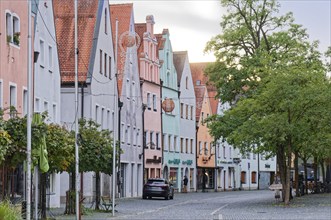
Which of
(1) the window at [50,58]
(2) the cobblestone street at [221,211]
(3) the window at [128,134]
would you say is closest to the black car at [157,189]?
(3) the window at [128,134]

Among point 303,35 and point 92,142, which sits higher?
point 303,35

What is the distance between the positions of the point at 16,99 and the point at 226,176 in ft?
214

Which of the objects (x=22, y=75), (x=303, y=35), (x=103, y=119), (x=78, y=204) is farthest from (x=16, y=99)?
(x=303, y=35)

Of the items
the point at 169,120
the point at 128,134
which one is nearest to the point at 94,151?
the point at 128,134

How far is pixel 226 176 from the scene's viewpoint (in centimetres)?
9938

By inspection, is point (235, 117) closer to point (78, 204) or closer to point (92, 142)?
point (92, 142)

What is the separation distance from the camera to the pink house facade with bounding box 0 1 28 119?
112 ft

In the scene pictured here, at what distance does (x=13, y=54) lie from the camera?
35312mm

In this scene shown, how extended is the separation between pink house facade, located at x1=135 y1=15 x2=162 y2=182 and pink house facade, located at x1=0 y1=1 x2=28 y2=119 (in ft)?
106

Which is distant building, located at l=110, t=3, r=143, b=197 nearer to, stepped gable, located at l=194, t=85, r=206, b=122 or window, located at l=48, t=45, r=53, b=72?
window, located at l=48, t=45, r=53, b=72

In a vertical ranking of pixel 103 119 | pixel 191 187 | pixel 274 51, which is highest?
pixel 274 51

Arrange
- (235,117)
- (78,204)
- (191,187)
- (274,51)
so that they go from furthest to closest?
(191,187)
(274,51)
(235,117)
(78,204)

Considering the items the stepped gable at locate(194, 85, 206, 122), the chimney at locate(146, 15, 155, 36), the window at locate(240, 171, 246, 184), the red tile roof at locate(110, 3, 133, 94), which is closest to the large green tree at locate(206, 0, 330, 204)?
the red tile roof at locate(110, 3, 133, 94)

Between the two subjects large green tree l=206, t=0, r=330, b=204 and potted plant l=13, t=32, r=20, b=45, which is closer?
potted plant l=13, t=32, r=20, b=45
